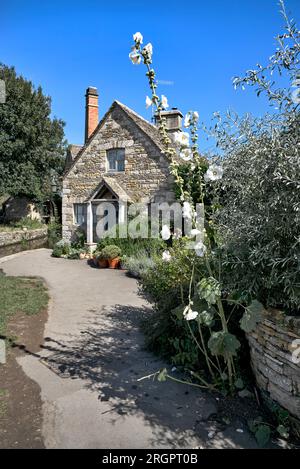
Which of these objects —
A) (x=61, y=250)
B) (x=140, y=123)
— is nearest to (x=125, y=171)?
(x=140, y=123)

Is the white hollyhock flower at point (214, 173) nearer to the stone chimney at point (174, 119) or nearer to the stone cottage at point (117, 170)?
the stone cottage at point (117, 170)

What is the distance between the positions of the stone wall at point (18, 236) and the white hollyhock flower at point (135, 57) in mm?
16345

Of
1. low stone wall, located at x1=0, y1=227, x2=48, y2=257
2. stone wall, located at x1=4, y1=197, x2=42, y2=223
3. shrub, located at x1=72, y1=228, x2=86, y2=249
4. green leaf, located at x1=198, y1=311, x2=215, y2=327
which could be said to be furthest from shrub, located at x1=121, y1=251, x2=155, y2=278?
stone wall, located at x1=4, y1=197, x2=42, y2=223

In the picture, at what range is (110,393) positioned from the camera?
330cm

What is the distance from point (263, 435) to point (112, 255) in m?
9.16

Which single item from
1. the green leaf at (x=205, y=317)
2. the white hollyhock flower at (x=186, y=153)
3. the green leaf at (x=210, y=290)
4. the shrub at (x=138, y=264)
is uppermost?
the white hollyhock flower at (x=186, y=153)

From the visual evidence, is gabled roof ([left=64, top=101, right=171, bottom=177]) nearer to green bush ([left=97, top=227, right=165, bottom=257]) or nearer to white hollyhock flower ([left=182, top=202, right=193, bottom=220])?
green bush ([left=97, top=227, right=165, bottom=257])

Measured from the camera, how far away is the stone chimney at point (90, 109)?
57.9 feet

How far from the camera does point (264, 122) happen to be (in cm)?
291

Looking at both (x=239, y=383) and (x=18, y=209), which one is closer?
(x=239, y=383)

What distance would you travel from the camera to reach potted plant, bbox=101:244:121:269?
37.4 ft

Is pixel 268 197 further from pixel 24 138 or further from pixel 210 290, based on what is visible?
pixel 24 138

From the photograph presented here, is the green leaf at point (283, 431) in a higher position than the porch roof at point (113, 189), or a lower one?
lower

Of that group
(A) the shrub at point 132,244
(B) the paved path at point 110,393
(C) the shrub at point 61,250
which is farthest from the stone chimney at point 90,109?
(B) the paved path at point 110,393
